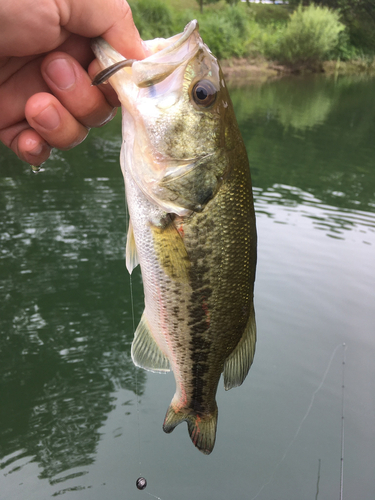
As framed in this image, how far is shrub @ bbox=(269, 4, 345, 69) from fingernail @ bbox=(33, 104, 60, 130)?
43708 millimetres

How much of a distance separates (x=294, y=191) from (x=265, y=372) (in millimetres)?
6600

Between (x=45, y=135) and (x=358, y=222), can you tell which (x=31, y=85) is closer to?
(x=45, y=135)

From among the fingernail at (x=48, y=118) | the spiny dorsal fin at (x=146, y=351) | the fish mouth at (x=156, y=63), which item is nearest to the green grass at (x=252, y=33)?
the fingernail at (x=48, y=118)

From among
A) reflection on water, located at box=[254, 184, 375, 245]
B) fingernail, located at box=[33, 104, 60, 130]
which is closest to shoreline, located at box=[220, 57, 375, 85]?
reflection on water, located at box=[254, 184, 375, 245]

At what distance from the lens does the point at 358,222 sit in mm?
9258

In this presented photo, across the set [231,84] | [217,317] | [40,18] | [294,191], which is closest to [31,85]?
[40,18]

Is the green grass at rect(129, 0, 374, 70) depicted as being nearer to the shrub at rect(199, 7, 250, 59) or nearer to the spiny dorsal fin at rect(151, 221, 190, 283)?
the shrub at rect(199, 7, 250, 59)

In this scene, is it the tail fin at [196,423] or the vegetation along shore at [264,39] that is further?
the vegetation along shore at [264,39]

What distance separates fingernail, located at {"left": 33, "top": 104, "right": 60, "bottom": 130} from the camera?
209 cm

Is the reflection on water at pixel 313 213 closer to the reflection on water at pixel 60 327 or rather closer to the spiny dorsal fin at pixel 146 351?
the reflection on water at pixel 60 327

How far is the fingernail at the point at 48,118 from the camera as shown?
209 cm

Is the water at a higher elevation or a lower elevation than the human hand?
lower

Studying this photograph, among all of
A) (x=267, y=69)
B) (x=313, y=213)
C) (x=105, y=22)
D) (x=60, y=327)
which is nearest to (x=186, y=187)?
(x=105, y=22)

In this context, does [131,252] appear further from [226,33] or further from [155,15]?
[226,33]
